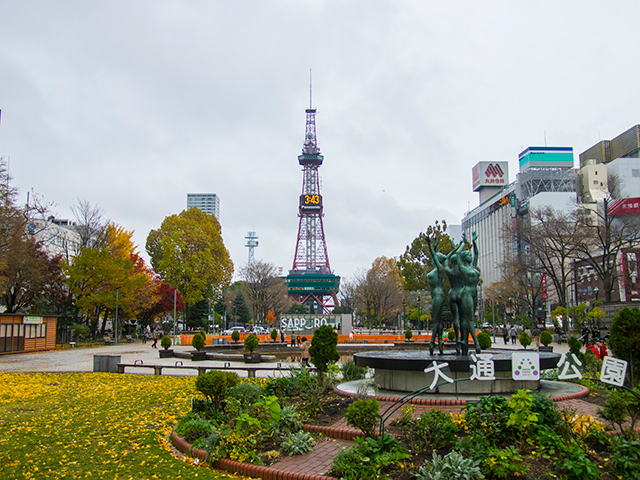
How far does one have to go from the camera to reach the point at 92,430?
9805 mm

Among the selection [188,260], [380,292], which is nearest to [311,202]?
[380,292]

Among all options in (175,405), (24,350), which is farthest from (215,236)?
(175,405)

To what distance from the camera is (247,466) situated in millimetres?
7121

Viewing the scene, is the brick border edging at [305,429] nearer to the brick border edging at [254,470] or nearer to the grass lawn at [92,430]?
the brick border edging at [254,470]

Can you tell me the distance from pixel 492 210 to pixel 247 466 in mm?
116966

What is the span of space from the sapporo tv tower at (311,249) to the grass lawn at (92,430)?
71787 millimetres

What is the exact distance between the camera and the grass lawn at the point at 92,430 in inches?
290

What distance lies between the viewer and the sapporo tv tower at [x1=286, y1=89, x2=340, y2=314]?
8888cm

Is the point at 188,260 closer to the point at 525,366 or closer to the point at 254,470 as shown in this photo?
the point at 525,366

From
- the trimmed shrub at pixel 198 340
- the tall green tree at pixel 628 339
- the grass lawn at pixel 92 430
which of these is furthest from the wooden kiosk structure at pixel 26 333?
the tall green tree at pixel 628 339

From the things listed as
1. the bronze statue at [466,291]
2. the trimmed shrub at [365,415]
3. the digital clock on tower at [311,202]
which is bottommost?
the trimmed shrub at [365,415]

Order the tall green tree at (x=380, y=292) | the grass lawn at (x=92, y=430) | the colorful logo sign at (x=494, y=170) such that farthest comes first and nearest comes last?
the colorful logo sign at (x=494, y=170) < the tall green tree at (x=380, y=292) < the grass lawn at (x=92, y=430)

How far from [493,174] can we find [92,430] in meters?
128

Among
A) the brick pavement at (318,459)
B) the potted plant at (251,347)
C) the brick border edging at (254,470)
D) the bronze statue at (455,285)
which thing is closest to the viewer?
the brick border edging at (254,470)
